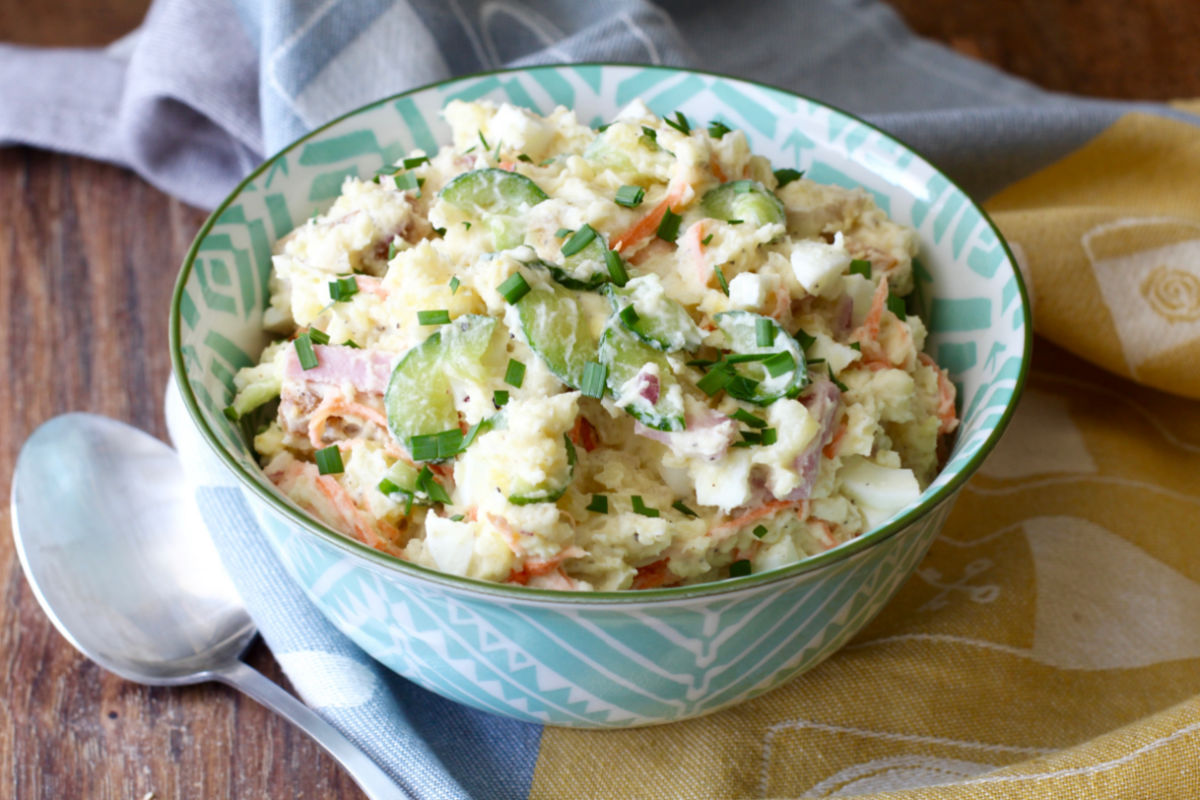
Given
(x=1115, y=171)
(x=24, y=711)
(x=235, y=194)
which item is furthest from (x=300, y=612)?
(x=1115, y=171)

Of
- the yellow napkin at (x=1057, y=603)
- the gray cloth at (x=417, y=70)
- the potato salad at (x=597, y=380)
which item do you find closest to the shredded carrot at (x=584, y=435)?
the potato salad at (x=597, y=380)

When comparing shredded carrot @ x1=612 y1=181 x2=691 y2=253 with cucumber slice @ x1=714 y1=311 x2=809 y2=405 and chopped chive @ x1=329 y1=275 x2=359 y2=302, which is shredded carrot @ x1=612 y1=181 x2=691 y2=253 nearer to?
cucumber slice @ x1=714 y1=311 x2=809 y2=405

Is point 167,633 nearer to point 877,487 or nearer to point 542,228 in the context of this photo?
point 542,228

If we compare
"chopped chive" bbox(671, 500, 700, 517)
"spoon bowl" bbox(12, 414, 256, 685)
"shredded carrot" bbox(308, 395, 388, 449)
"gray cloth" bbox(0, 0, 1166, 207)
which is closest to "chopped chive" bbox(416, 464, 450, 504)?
"shredded carrot" bbox(308, 395, 388, 449)

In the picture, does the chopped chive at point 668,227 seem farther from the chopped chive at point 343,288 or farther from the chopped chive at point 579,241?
the chopped chive at point 343,288

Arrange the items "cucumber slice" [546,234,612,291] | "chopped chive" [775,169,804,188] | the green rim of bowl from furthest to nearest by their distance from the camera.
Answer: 1. "chopped chive" [775,169,804,188]
2. "cucumber slice" [546,234,612,291]
3. the green rim of bowl
